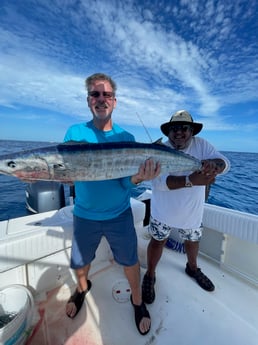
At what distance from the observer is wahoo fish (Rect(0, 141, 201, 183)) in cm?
154

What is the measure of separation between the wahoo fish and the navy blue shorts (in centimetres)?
51

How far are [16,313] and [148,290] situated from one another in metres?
1.38

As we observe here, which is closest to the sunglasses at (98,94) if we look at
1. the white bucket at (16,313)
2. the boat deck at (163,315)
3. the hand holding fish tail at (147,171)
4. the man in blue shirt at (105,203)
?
the man in blue shirt at (105,203)

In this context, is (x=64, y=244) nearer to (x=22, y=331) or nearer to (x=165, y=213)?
(x=22, y=331)

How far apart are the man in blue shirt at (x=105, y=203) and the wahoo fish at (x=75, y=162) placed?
19 centimetres

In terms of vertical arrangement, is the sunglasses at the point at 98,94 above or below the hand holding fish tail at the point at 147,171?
above

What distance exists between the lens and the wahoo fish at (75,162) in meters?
1.54

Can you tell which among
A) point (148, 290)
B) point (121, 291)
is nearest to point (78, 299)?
point (121, 291)

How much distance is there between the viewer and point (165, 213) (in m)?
2.36

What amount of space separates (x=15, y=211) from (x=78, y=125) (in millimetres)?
6032

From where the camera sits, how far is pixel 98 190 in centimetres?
187

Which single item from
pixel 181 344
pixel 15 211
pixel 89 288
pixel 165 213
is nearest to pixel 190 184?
pixel 165 213

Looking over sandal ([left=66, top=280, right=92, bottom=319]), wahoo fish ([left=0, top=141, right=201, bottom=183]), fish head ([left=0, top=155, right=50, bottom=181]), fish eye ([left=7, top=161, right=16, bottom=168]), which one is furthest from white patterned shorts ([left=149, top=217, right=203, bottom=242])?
fish eye ([left=7, top=161, right=16, bottom=168])

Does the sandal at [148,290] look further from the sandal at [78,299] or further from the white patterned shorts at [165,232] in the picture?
the sandal at [78,299]
